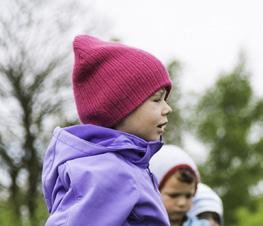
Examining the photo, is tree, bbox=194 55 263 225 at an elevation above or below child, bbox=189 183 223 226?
below

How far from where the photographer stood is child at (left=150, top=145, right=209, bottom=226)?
404 cm

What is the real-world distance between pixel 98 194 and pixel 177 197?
1750 millimetres

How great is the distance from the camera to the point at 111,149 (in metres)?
2.46

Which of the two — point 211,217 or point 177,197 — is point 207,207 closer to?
point 211,217

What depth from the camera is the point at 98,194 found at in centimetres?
235

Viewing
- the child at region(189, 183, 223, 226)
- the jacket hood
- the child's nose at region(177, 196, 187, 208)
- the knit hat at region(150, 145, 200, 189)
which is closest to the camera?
the jacket hood

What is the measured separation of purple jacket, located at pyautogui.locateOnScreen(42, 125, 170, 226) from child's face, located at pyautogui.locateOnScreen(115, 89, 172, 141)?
0.14 ft

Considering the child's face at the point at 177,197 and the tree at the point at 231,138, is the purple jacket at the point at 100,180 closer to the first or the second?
the child's face at the point at 177,197

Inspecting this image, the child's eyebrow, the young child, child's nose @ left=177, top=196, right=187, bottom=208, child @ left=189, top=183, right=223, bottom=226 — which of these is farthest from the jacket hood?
child @ left=189, top=183, right=223, bottom=226

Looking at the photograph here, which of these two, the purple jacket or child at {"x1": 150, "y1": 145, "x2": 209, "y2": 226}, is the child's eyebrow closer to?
the purple jacket

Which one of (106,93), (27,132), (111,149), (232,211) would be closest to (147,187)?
(111,149)

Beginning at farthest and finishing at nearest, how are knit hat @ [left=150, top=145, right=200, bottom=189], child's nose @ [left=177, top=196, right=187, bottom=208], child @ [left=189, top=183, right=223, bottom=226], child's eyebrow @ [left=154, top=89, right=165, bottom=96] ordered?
Result: child @ [left=189, top=183, right=223, bottom=226] → knit hat @ [left=150, top=145, right=200, bottom=189] → child's nose @ [left=177, top=196, right=187, bottom=208] → child's eyebrow @ [left=154, top=89, right=165, bottom=96]

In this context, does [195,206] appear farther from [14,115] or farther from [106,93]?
[14,115]

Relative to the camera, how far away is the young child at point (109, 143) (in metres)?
2.36
